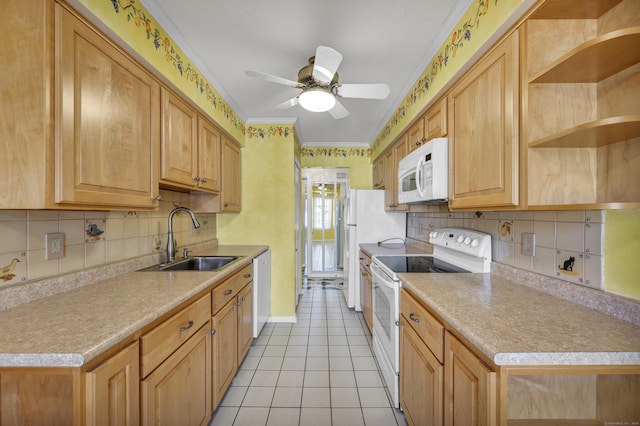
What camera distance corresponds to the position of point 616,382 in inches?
33.3

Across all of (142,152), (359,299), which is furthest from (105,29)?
(359,299)

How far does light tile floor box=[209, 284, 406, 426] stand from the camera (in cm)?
164

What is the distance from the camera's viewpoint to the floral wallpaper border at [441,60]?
4.25ft

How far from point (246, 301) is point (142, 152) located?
1403 millimetres

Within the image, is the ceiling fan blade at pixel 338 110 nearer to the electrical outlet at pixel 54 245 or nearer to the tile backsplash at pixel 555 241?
the tile backsplash at pixel 555 241

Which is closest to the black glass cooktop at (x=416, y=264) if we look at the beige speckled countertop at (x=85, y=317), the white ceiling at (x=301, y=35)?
the beige speckled countertop at (x=85, y=317)

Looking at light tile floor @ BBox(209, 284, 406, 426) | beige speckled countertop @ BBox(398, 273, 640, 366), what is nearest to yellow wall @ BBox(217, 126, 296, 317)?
light tile floor @ BBox(209, 284, 406, 426)

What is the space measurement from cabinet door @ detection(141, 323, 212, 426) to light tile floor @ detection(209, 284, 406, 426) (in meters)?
0.38

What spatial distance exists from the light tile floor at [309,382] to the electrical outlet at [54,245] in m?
1.30

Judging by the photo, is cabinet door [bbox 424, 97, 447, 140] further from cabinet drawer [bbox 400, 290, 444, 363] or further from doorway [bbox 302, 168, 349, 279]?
doorway [bbox 302, 168, 349, 279]

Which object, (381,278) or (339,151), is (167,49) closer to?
(381,278)

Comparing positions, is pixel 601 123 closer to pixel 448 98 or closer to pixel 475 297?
pixel 475 297

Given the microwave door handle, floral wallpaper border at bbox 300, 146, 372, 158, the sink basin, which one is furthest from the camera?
floral wallpaper border at bbox 300, 146, 372, 158

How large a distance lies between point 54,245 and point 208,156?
122 centimetres
